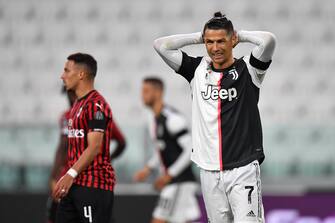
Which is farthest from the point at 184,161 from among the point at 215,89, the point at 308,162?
the point at 215,89

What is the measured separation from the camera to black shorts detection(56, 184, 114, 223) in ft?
22.2

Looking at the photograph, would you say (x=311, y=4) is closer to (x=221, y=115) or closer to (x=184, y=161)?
(x=184, y=161)

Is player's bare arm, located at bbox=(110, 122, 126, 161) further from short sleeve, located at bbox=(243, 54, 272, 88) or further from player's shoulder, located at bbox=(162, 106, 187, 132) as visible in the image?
short sleeve, located at bbox=(243, 54, 272, 88)

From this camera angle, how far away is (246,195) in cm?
610

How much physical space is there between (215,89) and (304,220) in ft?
16.5

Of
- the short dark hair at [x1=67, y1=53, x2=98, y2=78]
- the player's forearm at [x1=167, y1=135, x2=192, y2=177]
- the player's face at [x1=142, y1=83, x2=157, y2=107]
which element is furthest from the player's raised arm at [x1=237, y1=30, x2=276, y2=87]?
the player's face at [x1=142, y1=83, x2=157, y2=107]

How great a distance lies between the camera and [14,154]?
11875 mm

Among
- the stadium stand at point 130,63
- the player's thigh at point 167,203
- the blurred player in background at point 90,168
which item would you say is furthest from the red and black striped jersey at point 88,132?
the stadium stand at point 130,63

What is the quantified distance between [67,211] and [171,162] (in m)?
3.91

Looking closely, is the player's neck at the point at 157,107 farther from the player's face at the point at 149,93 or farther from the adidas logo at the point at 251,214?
the adidas logo at the point at 251,214

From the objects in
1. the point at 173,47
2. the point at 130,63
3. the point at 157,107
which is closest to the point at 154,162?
the point at 157,107

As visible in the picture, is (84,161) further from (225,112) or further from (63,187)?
(225,112)

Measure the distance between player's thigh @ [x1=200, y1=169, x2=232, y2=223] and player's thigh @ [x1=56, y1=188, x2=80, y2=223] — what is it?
1151 millimetres

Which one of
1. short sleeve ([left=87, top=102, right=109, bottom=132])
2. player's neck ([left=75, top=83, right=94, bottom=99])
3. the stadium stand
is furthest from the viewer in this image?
the stadium stand
